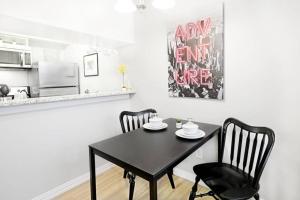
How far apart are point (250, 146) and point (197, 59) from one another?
100 cm

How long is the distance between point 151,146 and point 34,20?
4.96ft

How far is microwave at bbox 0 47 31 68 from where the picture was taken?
305cm

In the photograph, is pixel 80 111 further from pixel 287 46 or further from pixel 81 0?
pixel 287 46

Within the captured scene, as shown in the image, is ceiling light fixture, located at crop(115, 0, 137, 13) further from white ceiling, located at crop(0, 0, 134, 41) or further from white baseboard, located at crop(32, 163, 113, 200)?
white baseboard, located at crop(32, 163, 113, 200)

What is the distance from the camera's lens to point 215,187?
4.11 ft

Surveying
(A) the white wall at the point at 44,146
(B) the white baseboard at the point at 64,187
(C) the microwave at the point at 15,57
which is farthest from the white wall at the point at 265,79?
(C) the microwave at the point at 15,57

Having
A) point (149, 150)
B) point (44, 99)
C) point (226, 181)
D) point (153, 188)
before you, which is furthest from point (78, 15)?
point (226, 181)

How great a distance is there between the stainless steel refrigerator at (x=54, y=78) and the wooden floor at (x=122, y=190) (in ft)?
6.71

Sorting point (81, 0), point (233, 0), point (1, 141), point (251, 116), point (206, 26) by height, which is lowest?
point (1, 141)

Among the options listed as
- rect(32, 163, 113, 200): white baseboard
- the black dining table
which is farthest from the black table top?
rect(32, 163, 113, 200): white baseboard

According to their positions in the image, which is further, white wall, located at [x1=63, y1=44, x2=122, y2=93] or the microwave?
the microwave

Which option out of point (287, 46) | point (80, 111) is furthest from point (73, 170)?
point (287, 46)

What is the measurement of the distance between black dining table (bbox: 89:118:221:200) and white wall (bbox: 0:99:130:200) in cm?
75

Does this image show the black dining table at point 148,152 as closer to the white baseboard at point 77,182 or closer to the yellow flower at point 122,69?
the white baseboard at point 77,182
